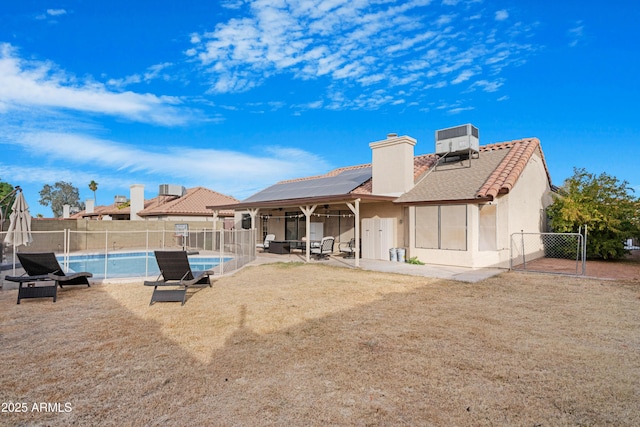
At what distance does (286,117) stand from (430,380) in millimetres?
24257

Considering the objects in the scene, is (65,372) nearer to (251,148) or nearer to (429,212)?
(429,212)

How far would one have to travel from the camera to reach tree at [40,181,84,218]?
64.6m

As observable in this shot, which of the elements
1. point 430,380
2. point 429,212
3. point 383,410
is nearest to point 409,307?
point 430,380

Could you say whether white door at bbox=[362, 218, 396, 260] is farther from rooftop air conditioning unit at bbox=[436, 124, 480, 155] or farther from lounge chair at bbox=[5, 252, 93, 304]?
lounge chair at bbox=[5, 252, 93, 304]

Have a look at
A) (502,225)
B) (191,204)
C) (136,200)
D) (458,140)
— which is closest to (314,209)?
(458,140)

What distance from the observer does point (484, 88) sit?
61.4 ft

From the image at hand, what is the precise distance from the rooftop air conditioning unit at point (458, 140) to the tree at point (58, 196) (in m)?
71.4

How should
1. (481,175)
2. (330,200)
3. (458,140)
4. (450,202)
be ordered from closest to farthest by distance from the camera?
(450,202) < (330,200) < (481,175) < (458,140)

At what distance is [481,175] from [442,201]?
2.45m

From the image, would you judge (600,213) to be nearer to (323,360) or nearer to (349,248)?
(349,248)

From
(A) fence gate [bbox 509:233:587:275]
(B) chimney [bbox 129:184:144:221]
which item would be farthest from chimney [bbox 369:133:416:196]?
(B) chimney [bbox 129:184:144:221]

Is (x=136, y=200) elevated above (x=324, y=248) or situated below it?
above

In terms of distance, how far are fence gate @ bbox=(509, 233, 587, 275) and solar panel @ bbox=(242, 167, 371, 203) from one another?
7.21 metres

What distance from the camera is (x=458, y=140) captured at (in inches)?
594
